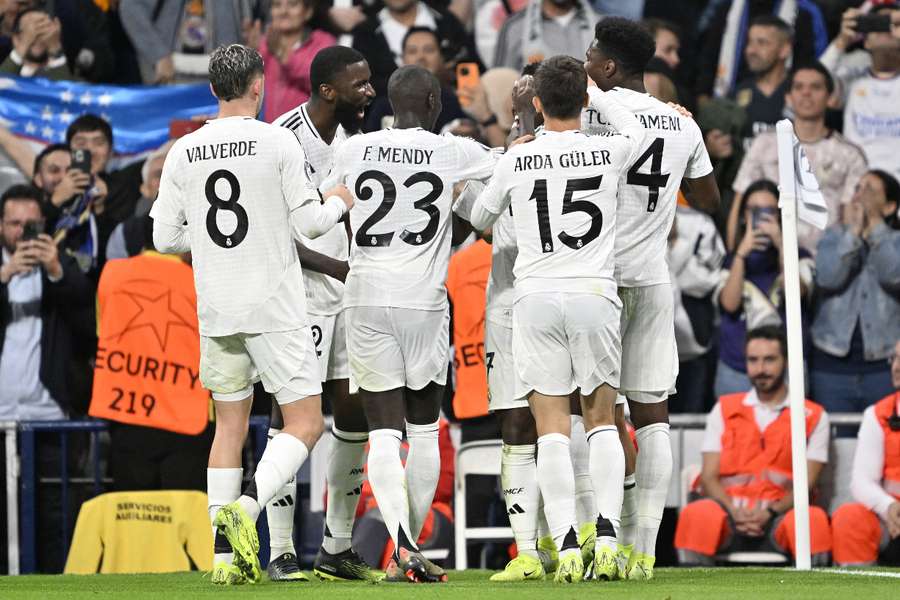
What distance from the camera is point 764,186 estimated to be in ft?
36.8

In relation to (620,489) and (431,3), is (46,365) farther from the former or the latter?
(620,489)

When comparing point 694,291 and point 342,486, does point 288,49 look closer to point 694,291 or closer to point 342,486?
point 694,291

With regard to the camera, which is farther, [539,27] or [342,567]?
[539,27]

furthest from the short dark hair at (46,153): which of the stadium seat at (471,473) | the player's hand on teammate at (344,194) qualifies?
the player's hand on teammate at (344,194)

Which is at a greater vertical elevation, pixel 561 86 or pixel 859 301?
pixel 561 86

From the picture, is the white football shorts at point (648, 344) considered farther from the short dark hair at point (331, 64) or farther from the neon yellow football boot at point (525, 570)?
the short dark hair at point (331, 64)

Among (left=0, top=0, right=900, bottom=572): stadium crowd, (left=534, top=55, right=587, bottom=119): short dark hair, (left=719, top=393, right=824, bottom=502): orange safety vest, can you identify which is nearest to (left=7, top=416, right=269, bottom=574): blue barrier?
(left=0, top=0, right=900, bottom=572): stadium crowd

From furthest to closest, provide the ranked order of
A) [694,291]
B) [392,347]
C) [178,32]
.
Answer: [178,32], [694,291], [392,347]

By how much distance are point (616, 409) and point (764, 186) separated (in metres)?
4.29

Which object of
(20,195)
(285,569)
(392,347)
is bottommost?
(285,569)

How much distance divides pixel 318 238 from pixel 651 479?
1.99 m

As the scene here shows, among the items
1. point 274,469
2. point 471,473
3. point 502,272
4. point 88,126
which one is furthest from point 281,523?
point 88,126

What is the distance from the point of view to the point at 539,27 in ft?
38.0

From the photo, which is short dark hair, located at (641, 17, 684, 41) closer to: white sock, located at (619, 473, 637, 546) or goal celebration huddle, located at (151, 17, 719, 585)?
goal celebration huddle, located at (151, 17, 719, 585)
